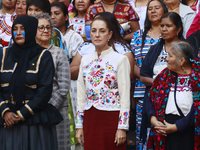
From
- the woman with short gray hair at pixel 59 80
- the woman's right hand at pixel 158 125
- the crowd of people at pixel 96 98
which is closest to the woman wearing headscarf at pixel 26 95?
the crowd of people at pixel 96 98

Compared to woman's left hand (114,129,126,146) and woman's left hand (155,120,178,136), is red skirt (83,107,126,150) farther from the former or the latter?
woman's left hand (155,120,178,136)

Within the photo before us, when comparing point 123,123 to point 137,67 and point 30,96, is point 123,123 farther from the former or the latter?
point 137,67

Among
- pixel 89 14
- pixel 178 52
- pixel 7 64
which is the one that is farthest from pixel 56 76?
pixel 89 14

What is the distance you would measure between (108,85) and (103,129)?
1.56 feet

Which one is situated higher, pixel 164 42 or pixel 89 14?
pixel 89 14

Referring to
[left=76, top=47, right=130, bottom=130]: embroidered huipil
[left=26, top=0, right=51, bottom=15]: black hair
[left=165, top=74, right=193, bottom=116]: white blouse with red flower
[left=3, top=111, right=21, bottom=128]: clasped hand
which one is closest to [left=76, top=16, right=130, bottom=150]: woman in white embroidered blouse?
[left=76, top=47, right=130, bottom=130]: embroidered huipil

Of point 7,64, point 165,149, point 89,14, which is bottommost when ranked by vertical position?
point 165,149

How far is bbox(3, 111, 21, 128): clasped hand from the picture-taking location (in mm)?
3834

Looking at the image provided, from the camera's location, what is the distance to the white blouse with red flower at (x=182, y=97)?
4.03m

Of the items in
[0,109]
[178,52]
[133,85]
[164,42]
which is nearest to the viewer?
[0,109]

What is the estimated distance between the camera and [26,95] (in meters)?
3.94

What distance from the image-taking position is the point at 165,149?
13.5ft

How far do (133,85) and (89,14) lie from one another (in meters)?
1.45

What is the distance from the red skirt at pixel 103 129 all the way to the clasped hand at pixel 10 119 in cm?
79
